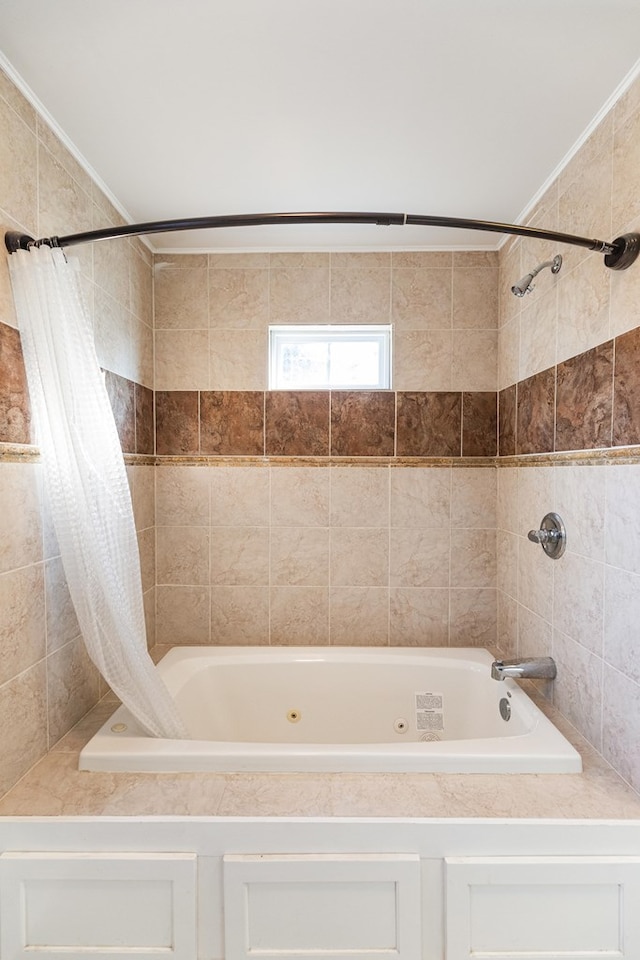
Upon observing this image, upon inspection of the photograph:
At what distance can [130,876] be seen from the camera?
1.12 metres

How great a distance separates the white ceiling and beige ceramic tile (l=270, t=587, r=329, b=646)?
162 cm

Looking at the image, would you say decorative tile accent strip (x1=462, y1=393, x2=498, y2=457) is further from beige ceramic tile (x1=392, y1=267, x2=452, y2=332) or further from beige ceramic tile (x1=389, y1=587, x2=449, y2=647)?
beige ceramic tile (x1=389, y1=587, x2=449, y2=647)

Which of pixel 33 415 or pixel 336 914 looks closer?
pixel 336 914

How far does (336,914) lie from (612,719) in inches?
34.2

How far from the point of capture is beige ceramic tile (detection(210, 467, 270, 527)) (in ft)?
7.30

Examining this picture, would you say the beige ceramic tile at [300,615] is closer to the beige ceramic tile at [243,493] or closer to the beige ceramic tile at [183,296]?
the beige ceramic tile at [243,493]

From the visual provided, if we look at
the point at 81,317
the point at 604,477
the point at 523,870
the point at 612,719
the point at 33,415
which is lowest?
the point at 523,870

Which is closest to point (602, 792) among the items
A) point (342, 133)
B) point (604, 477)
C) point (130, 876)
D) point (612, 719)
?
point (612, 719)

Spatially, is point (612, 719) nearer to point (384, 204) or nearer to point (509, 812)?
point (509, 812)

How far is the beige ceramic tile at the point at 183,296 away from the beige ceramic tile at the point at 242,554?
0.96 m

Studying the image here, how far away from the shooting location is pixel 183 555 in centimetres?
225

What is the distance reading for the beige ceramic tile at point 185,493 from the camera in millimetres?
2236

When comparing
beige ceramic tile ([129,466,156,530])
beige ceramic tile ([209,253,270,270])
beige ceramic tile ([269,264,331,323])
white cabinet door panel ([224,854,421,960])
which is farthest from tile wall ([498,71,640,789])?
beige ceramic tile ([129,466,156,530])

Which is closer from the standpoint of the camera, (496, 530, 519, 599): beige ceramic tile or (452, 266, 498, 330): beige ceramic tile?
(496, 530, 519, 599): beige ceramic tile
